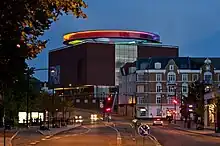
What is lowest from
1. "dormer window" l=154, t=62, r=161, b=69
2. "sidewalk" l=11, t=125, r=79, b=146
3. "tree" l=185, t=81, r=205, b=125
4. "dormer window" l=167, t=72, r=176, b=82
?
"sidewalk" l=11, t=125, r=79, b=146

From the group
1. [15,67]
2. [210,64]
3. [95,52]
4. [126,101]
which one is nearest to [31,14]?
[15,67]

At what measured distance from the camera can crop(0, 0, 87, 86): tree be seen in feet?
38.0

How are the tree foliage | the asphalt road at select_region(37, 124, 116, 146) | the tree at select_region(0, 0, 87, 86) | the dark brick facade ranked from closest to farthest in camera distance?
the tree at select_region(0, 0, 87, 86), the asphalt road at select_region(37, 124, 116, 146), the tree foliage, the dark brick facade

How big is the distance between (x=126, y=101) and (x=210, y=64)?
98.2 feet

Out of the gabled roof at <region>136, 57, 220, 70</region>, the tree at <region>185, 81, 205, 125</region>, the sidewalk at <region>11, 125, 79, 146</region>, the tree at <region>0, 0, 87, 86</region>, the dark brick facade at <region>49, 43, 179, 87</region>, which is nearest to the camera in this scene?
the tree at <region>0, 0, 87, 86</region>

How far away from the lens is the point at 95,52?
172m

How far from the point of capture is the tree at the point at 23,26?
38.0 feet

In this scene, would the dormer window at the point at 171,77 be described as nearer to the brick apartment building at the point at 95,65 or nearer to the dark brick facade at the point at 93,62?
the brick apartment building at the point at 95,65

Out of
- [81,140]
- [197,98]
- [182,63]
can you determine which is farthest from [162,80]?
[81,140]

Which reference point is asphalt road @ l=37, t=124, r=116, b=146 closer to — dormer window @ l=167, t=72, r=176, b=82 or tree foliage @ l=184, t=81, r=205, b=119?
tree foliage @ l=184, t=81, r=205, b=119

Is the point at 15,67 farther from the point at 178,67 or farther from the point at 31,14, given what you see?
the point at 178,67

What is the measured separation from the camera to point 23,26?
12516mm

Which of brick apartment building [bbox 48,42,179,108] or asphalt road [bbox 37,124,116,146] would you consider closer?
asphalt road [bbox 37,124,116,146]

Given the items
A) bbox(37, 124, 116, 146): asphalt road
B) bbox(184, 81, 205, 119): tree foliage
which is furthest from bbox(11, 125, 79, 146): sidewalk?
bbox(184, 81, 205, 119): tree foliage
